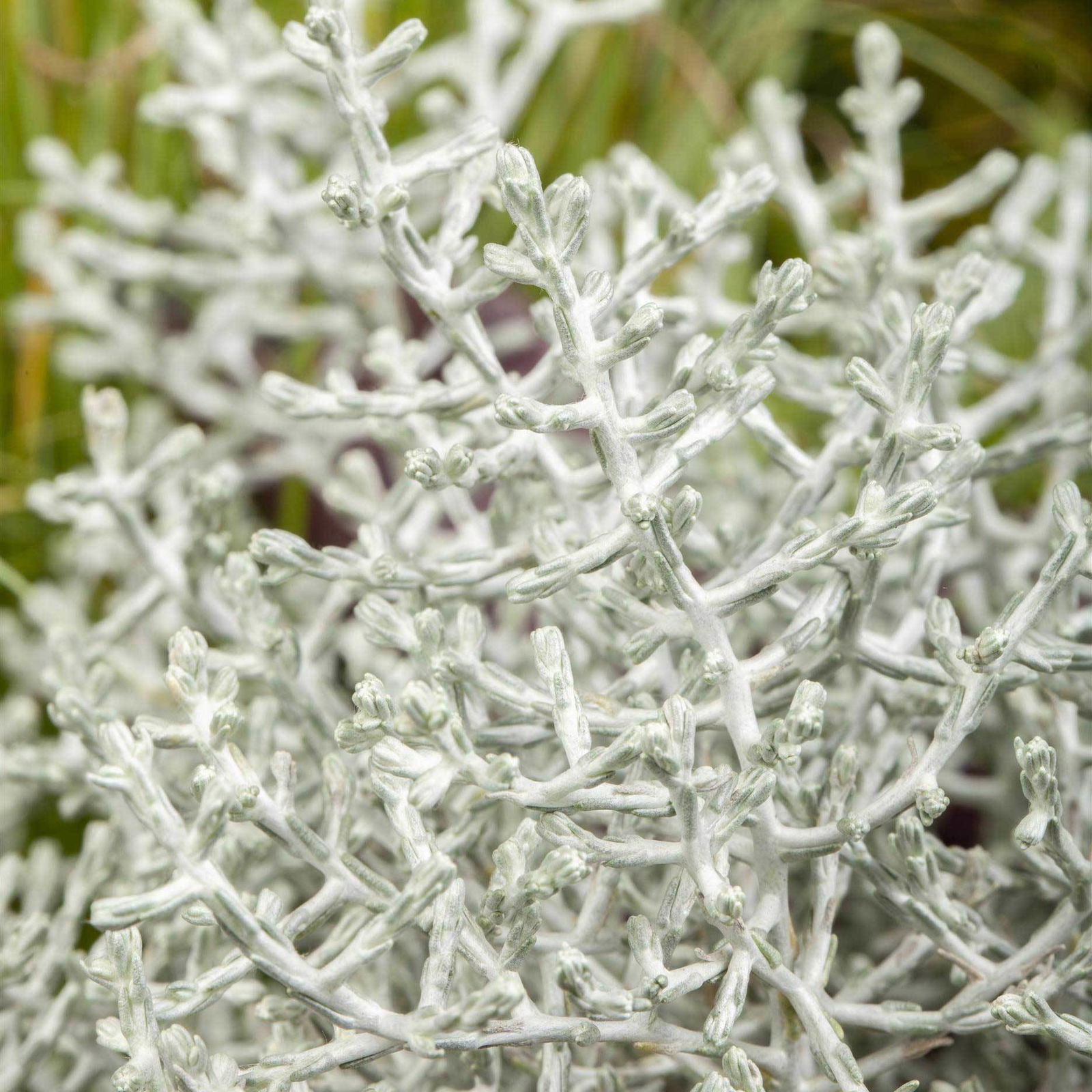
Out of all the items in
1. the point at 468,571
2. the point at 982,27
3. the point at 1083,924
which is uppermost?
the point at 982,27

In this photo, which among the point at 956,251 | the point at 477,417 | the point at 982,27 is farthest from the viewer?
the point at 982,27

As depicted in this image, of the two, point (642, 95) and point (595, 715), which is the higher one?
point (642, 95)

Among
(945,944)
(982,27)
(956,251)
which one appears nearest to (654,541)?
(945,944)

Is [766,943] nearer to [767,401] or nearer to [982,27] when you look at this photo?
[767,401]

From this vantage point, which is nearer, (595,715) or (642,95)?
(595,715)

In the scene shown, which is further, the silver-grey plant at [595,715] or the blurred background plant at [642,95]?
the blurred background plant at [642,95]

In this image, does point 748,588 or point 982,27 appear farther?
point 982,27
